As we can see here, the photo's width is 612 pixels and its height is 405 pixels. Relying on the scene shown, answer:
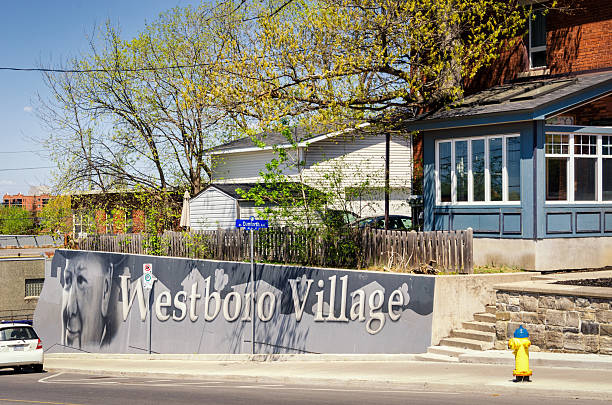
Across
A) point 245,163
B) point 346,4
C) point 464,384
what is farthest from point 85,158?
point 464,384

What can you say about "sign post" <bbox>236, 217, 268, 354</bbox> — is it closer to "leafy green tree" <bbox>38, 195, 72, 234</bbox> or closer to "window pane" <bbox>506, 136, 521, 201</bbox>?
"window pane" <bbox>506, 136, 521, 201</bbox>

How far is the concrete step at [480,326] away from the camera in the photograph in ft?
52.5

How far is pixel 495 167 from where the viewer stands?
63.8 ft

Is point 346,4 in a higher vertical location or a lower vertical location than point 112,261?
higher

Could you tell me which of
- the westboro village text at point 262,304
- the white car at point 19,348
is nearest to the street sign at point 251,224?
the westboro village text at point 262,304

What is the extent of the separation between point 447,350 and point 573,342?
8.23ft

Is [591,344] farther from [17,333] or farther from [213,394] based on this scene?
[17,333]

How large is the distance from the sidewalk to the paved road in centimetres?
29

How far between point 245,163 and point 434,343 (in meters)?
20.5

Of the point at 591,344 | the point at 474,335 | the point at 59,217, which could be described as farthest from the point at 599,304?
the point at 59,217

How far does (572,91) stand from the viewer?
18.6 metres

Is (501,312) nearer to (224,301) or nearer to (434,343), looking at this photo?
(434,343)

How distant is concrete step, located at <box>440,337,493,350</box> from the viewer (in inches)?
612

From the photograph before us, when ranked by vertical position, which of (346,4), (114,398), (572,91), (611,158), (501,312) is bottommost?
(114,398)
